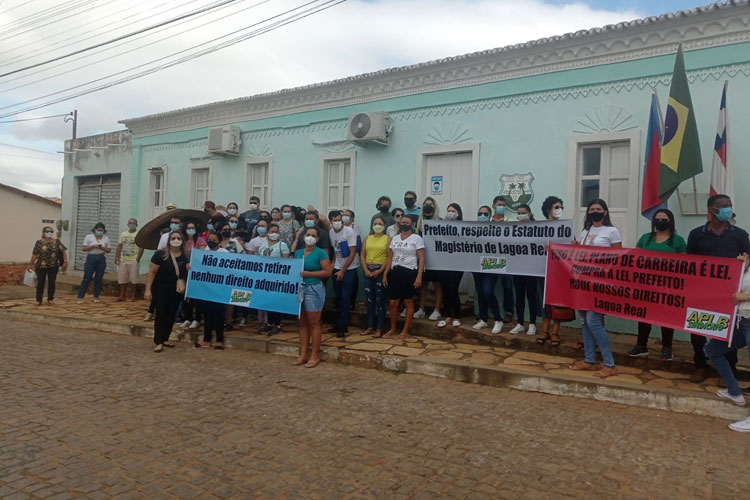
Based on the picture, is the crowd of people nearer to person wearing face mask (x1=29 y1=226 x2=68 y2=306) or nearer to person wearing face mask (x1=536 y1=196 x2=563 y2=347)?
person wearing face mask (x1=536 y1=196 x2=563 y2=347)

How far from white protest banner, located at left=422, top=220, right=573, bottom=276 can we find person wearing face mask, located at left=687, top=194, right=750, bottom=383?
1551mm

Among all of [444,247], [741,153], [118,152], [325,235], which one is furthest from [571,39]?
[118,152]

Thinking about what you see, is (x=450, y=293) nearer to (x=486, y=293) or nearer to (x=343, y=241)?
(x=486, y=293)

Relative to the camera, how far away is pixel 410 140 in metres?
9.84

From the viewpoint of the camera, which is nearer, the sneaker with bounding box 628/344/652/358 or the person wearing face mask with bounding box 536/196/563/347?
the sneaker with bounding box 628/344/652/358

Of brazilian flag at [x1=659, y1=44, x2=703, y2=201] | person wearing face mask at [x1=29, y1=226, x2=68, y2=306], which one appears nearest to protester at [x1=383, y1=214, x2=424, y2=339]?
brazilian flag at [x1=659, y1=44, x2=703, y2=201]

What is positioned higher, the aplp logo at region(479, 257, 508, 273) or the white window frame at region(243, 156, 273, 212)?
the white window frame at region(243, 156, 273, 212)

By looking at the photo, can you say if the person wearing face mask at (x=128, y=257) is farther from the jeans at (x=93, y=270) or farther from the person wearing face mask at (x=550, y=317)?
the person wearing face mask at (x=550, y=317)

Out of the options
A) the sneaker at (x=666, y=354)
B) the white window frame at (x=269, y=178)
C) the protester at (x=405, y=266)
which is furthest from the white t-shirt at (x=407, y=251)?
the white window frame at (x=269, y=178)

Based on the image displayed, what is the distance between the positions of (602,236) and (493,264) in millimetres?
1649

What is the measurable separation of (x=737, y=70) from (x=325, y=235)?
A: 586cm

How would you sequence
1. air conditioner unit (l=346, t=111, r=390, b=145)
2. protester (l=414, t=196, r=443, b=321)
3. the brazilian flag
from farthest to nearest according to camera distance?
air conditioner unit (l=346, t=111, r=390, b=145) < protester (l=414, t=196, r=443, b=321) < the brazilian flag

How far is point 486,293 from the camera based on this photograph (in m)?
7.57

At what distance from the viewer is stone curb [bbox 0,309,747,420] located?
16.4ft
